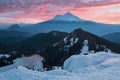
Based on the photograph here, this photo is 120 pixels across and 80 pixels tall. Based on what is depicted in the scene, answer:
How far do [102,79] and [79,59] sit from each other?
623 inches

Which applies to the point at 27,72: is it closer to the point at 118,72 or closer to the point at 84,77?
the point at 84,77

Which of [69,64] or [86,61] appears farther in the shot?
[69,64]

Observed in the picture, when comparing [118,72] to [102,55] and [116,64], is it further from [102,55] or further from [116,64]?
[102,55]

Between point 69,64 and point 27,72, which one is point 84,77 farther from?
point 69,64

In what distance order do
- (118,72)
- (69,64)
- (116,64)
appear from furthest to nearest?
(69,64)
(116,64)
(118,72)

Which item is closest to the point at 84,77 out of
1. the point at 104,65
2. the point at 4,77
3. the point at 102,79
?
the point at 102,79

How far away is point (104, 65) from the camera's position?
26.0 metres

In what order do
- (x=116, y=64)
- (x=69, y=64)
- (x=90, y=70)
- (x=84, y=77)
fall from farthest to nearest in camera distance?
(x=69, y=64) → (x=116, y=64) → (x=90, y=70) → (x=84, y=77)

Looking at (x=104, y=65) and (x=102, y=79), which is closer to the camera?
(x=102, y=79)

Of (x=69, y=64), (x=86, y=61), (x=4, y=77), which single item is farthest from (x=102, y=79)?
(x=69, y=64)

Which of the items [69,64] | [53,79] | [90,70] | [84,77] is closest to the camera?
[53,79]

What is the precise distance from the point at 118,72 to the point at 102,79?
2.80 meters

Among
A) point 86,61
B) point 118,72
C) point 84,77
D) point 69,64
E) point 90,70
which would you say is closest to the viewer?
point 84,77

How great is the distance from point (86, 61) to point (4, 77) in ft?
55.0
